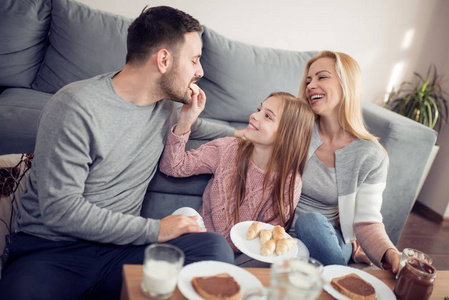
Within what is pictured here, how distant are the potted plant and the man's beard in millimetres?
2365

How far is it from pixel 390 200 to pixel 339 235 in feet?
2.33

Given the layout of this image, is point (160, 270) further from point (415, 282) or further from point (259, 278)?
point (415, 282)

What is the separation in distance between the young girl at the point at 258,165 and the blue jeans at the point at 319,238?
8 cm

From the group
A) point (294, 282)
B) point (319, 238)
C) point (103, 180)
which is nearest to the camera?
point (294, 282)

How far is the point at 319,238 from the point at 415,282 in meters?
0.49

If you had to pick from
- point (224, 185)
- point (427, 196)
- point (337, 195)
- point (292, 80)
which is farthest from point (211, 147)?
point (427, 196)

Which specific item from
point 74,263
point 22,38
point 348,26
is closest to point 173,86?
point 74,263

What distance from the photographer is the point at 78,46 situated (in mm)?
2229

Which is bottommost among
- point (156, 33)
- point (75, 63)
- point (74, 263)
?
point (74, 263)

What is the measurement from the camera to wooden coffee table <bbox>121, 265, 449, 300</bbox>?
0.90 meters

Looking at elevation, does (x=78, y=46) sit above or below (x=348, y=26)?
below

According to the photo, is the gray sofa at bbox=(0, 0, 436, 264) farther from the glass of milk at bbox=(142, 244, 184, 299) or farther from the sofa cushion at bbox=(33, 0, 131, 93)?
the glass of milk at bbox=(142, 244, 184, 299)

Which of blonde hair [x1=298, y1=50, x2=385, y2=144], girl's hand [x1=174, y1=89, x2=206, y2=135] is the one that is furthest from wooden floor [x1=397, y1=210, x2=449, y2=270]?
girl's hand [x1=174, y1=89, x2=206, y2=135]

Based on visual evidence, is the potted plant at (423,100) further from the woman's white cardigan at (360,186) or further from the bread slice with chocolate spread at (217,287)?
the bread slice with chocolate spread at (217,287)
